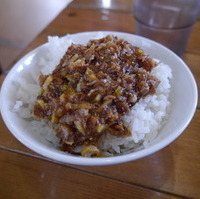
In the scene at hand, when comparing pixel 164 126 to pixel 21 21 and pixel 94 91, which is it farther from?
pixel 21 21

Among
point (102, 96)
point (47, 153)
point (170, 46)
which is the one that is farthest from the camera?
point (170, 46)

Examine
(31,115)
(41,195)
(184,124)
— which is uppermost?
(184,124)

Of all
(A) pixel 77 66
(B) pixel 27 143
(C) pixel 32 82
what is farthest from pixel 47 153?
(C) pixel 32 82

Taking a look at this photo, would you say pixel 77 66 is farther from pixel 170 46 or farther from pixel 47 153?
pixel 170 46

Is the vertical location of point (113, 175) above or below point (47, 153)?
below

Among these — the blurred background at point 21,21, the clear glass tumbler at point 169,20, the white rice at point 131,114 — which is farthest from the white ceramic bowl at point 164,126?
the blurred background at point 21,21

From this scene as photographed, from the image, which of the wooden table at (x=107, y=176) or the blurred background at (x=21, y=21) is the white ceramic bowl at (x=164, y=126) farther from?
the blurred background at (x=21, y=21)

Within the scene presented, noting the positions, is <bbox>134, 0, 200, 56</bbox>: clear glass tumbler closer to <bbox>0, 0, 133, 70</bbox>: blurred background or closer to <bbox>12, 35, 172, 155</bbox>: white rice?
<bbox>12, 35, 172, 155</bbox>: white rice

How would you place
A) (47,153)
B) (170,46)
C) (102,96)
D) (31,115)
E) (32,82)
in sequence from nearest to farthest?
(47,153), (102,96), (31,115), (32,82), (170,46)

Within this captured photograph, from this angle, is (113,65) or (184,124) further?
(113,65)

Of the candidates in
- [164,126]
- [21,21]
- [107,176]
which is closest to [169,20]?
[164,126]
